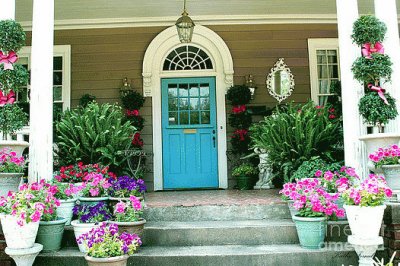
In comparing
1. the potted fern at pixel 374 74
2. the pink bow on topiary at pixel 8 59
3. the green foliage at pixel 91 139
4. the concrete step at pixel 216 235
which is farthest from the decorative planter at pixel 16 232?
the potted fern at pixel 374 74

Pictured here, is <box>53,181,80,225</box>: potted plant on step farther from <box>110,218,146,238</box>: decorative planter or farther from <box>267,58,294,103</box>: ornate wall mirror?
<box>267,58,294,103</box>: ornate wall mirror

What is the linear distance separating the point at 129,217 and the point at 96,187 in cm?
63

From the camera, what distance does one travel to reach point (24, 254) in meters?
3.25

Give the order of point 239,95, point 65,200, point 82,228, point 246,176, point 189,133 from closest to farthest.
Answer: point 82,228
point 65,200
point 246,176
point 239,95
point 189,133

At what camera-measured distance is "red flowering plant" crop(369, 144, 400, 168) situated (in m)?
3.74

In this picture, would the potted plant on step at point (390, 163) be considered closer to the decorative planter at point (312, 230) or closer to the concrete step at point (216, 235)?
the concrete step at point (216, 235)

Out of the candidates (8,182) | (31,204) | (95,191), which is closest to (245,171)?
(95,191)

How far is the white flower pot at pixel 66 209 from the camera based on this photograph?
12.8 feet

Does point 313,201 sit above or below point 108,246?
above

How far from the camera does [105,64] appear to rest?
704 cm

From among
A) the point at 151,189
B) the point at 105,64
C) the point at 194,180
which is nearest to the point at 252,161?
the point at 194,180

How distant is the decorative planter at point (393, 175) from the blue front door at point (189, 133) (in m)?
3.41

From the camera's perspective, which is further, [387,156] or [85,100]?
[85,100]

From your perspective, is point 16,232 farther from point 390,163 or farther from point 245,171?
point 245,171
